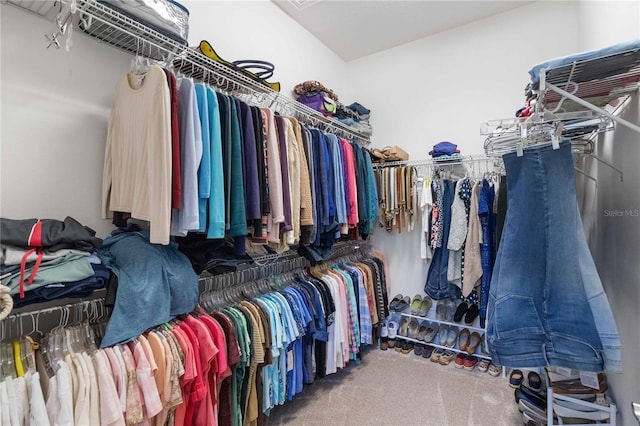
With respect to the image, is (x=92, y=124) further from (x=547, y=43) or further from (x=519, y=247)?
(x=547, y=43)

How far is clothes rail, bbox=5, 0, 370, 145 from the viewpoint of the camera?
4.10 ft

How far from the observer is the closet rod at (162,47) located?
1.30 metres

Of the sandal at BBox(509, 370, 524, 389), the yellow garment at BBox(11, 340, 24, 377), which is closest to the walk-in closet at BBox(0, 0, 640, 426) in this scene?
the yellow garment at BBox(11, 340, 24, 377)

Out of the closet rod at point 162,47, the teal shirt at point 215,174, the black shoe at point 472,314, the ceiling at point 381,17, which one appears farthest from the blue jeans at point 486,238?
the teal shirt at point 215,174

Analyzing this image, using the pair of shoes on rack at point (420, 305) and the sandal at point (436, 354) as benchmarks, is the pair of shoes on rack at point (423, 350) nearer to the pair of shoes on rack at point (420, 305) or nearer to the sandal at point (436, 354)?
the sandal at point (436, 354)

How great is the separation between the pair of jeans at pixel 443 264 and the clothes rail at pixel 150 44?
1560 mm

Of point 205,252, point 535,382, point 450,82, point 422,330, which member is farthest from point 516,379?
point 450,82

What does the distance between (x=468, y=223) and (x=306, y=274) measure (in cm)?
149

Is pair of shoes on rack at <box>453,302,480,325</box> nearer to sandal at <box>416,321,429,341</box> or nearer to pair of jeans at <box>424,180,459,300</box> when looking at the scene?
pair of jeans at <box>424,180,459,300</box>

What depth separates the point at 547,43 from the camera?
2613 millimetres

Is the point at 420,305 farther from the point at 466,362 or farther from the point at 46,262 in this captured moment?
the point at 46,262

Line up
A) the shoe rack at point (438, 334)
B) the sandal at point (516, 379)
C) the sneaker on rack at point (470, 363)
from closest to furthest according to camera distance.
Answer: the sandal at point (516, 379) < the sneaker on rack at point (470, 363) < the shoe rack at point (438, 334)

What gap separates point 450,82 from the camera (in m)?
3.04

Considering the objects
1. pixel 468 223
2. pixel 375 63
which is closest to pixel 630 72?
pixel 468 223
